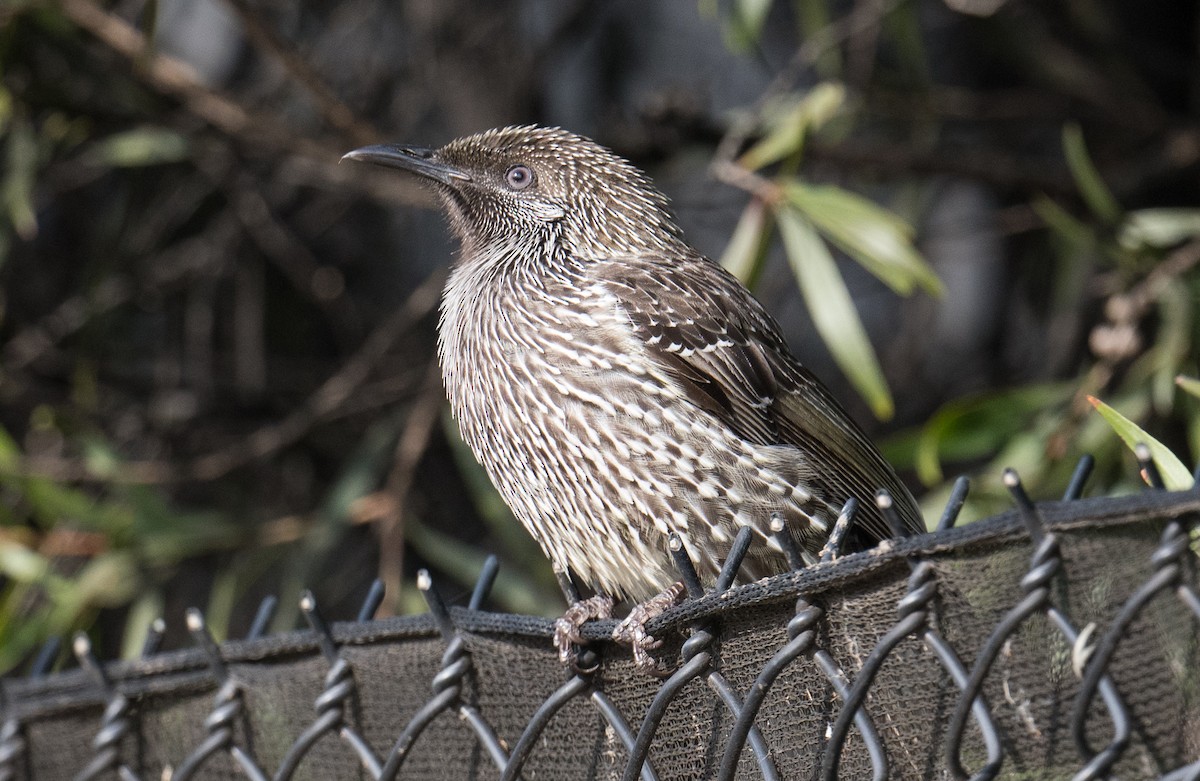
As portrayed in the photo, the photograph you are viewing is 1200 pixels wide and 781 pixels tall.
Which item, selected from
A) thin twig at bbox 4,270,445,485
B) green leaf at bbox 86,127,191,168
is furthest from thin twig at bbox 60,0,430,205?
thin twig at bbox 4,270,445,485

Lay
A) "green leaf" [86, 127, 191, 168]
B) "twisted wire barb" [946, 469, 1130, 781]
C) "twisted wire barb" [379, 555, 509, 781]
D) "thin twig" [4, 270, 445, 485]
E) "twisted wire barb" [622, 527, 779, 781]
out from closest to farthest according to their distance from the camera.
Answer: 1. "twisted wire barb" [946, 469, 1130, 781]
2. "twisted wire barb" [622, 527, 779, 781]
3. "twisted wire barb" [379, 555, 509, 781]
4. "thin twig" [4, 270, 445, 485]
5. "green leaf" [86, 127, 191, 168]

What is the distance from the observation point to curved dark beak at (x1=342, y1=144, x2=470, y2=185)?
3.02 metres

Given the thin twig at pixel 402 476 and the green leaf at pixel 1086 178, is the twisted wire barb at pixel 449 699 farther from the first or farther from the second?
the thin twig at pixel 402 476

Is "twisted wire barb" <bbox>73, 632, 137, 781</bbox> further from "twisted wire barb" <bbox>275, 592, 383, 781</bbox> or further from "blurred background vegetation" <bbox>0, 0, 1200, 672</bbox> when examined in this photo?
"blurred background vegetation" <bbox>0, 0, 1200, 672</bbox>

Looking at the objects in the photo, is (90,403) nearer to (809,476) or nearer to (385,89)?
(385,89)

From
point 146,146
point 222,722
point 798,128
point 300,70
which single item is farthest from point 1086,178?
point 146,146

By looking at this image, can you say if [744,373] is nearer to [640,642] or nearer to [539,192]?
[539,192]

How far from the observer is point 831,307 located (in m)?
3.44

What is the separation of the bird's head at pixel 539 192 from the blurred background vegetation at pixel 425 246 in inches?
19.7

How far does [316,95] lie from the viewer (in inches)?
162

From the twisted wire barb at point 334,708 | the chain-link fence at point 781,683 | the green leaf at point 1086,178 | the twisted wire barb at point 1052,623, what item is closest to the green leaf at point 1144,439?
the chain-link fence at point 781,683

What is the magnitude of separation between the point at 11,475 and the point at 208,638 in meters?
2.15

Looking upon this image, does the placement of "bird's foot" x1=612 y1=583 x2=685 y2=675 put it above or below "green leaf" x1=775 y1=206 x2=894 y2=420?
below

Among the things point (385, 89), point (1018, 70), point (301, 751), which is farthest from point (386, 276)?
point (301, 751)
